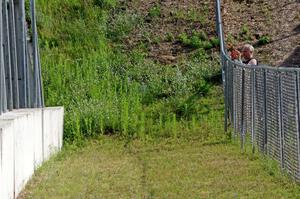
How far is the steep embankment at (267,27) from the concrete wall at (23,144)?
8005 millimetres

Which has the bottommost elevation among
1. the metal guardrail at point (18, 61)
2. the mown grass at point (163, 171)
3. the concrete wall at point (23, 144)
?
the mown grass at point (163, 171)

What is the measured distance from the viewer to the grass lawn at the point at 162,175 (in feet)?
36.3

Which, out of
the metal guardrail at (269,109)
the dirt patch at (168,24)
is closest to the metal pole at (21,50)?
the metal guardrail at (269,109)

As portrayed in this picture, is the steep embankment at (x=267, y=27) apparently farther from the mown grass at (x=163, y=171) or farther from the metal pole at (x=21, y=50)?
the metal pole at (x=21, y=50)

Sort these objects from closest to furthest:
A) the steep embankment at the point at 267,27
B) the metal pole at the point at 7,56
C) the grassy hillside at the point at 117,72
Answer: the metal pole at the point at 7,56, the grassy hillside at the point at 117,72, the steep embankment at the point at 267,27

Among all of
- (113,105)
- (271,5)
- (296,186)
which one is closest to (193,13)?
(271,5)

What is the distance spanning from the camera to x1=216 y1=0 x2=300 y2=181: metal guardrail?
1131cm

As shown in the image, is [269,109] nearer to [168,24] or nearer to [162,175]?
[162,175]

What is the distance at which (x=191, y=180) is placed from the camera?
12188 millimetres

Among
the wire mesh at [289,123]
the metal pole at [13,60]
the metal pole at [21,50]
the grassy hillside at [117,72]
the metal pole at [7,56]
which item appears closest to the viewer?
the wire mesh at [289,123]

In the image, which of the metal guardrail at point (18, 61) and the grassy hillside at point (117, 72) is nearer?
the metal guardrail at point (18, 61)

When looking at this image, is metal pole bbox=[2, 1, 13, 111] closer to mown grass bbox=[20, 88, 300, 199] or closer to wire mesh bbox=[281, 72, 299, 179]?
mown grass bbox=[20, 88, 300, 199]

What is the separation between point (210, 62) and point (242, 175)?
36.8 ft

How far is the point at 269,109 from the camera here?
13281 millimetres
